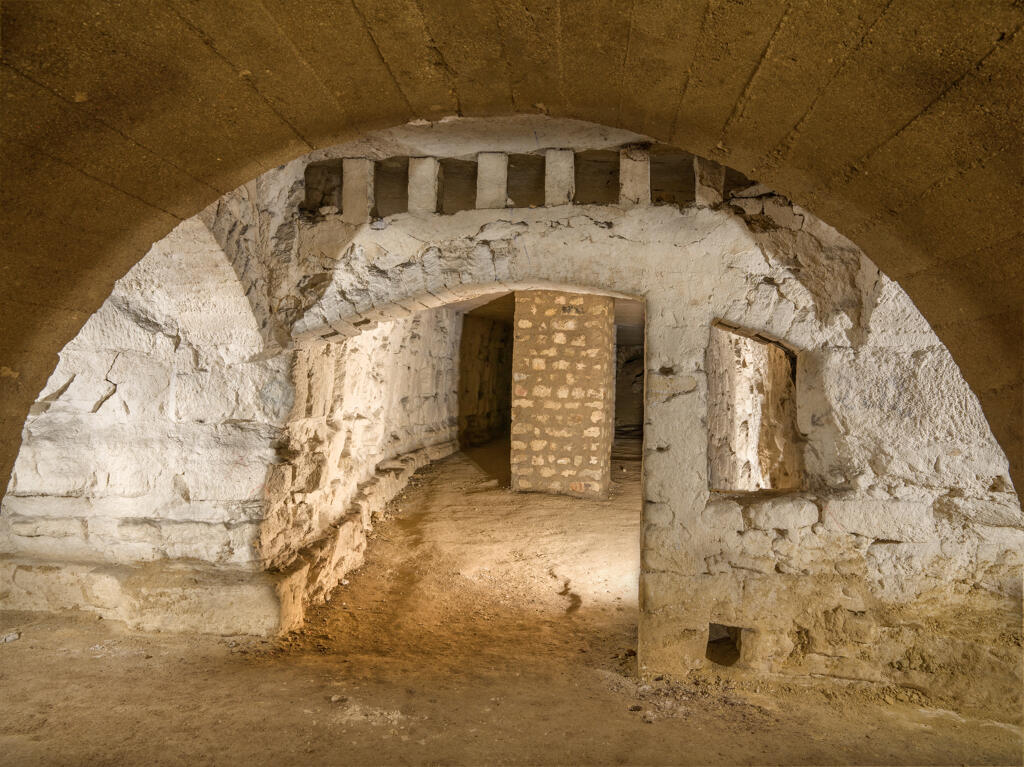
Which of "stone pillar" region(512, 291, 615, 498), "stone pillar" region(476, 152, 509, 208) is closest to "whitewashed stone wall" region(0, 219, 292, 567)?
"stone pillar" region(476, 152, 509, 208)

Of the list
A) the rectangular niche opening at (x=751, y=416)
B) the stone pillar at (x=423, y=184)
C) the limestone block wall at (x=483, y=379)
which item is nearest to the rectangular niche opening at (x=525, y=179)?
the stone pillar at (x=423, y=184)

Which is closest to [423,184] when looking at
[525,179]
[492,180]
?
[492,180]

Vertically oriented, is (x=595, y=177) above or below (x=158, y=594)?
above

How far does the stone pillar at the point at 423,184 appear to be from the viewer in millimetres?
3324

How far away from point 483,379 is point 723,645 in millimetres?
6572

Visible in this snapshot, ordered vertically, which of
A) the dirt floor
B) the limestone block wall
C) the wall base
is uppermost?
the limestone block wall

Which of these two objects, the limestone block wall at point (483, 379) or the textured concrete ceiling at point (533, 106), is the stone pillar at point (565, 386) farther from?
the textured concrete ceiling at point (533, 106)

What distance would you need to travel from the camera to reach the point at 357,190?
340 cm

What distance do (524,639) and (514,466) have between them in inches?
96.6

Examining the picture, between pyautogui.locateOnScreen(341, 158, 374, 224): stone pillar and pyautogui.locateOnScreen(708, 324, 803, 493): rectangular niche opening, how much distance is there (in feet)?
7.67

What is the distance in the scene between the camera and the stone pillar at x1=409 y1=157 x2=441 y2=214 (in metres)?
3.32

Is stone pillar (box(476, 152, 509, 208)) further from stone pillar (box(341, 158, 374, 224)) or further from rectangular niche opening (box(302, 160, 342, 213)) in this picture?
rectangular niche opening (box(302, 160, 342, 213))

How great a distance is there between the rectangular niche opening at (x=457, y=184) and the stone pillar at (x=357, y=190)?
391mm

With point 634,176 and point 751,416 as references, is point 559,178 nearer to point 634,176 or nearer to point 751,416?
point 634,176
